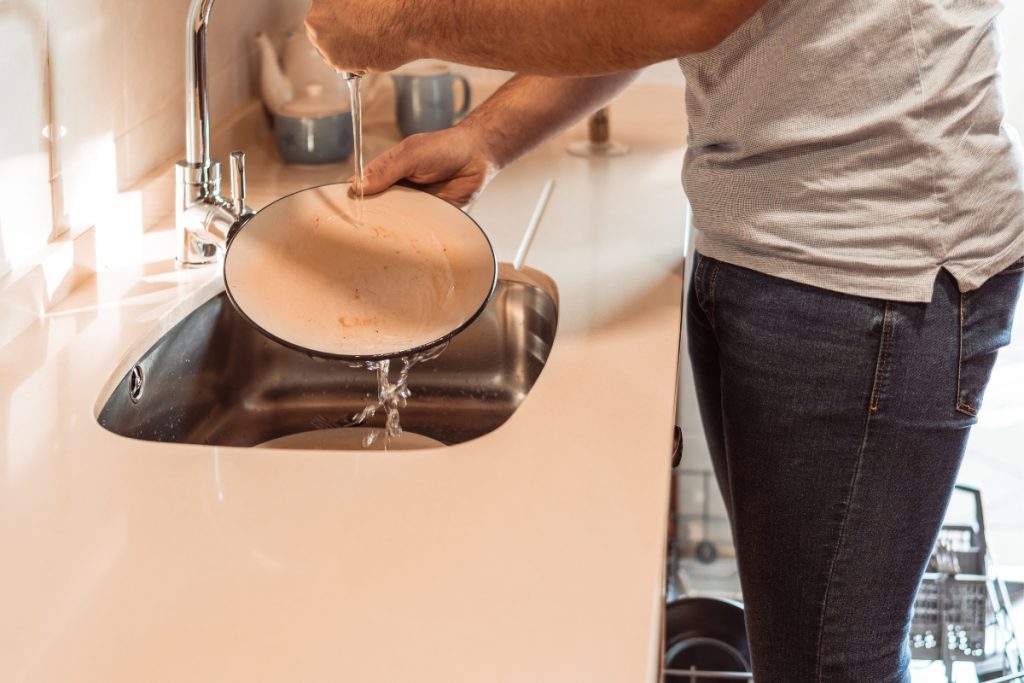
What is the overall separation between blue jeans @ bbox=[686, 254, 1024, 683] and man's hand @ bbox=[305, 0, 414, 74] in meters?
0.36

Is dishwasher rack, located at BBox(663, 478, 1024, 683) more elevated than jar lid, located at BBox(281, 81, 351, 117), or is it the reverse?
jar lid, located at BBox(281, 81, 351, 117)

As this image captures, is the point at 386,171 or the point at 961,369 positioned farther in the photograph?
the point at 386,171

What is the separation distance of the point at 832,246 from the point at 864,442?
18cm

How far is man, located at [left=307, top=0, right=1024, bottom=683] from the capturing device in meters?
0.93

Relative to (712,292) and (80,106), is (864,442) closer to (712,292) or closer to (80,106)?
(712,292)

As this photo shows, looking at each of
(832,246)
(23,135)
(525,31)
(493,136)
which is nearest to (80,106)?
(23,135)

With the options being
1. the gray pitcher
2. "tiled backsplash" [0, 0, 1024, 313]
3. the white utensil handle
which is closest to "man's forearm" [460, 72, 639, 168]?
the white utensil handle

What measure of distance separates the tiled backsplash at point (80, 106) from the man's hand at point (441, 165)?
35 cm

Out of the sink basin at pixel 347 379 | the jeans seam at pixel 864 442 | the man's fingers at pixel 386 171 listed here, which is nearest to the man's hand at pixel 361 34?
the man's fingers at pixel 386 171

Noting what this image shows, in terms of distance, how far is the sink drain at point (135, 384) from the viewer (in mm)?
1095

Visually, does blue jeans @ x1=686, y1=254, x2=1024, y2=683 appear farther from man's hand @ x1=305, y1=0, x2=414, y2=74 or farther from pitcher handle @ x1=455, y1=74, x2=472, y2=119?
pitcher handle @ x1=455, y1=74, x2=472, y2=119

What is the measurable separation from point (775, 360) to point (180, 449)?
0.52 m

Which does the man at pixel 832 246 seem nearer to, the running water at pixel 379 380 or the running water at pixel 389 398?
the running water at pixel 379 380

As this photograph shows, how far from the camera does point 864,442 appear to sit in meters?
1.01
